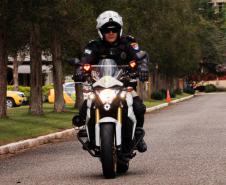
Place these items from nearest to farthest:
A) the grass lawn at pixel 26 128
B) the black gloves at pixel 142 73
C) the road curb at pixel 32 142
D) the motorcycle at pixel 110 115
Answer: the motorcycle at pixel 110 115, the black gloves at pixel 142 73, the road curb at pixel 32 142, the grass lawn at pixel 26 128

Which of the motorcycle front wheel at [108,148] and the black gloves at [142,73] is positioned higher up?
the black gloves at [142,73]

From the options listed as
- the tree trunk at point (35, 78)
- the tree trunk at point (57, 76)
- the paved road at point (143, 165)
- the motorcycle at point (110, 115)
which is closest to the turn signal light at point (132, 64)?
the motorcycle at point (110, 115)

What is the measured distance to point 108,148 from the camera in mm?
9422

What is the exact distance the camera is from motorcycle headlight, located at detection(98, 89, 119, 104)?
9.59 metres

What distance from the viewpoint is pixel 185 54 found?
60.0 meters

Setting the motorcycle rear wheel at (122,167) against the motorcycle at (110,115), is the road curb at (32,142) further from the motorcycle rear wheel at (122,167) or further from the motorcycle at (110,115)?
the motorcycle at (110,115)

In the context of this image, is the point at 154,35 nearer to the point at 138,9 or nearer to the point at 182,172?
the point at 138,9

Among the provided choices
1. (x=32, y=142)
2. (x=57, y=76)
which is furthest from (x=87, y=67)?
(x=57, y=76)

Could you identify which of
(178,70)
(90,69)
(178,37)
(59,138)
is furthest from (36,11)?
(178,70)

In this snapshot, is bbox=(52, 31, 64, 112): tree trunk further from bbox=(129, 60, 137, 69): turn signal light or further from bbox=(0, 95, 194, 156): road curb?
bbox=(129, 60, 137, 69): turn signal light

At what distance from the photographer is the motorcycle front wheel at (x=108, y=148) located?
9.42 m

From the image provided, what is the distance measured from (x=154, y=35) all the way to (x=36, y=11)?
24864 mm

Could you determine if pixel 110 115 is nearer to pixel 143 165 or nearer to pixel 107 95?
pixel 107 95

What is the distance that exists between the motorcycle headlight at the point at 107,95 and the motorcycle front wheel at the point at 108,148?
11.7 inches
